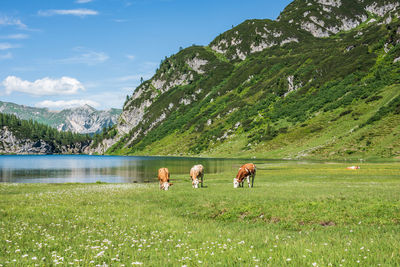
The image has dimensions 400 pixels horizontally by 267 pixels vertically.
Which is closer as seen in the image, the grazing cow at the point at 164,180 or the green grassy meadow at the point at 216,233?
the green grassy meadow at the point at 216,233

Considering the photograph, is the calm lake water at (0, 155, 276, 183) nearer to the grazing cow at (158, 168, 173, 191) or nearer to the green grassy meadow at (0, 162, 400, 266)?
the grazing cow at (158, 168, 173, 191)

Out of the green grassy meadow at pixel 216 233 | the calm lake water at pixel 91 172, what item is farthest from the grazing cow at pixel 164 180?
the calm lake water at pixel 91 172

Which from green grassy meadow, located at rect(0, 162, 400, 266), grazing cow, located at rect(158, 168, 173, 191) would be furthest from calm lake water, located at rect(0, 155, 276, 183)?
green grassy meadow, located at rect(0, 162, 400, 266)

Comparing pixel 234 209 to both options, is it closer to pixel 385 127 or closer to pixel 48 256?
pixel 48 256

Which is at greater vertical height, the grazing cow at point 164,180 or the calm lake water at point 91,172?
the grazing cow at point 164,180

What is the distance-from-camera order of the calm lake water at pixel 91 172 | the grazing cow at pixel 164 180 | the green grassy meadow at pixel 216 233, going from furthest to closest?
the calm lake water at pixel 91 172
the grazing cow at pixel 164 180
the green grassy meadow at pixel 216 233

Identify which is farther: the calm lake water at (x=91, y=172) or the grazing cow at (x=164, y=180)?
the calm lake water at (x=91, y=172)

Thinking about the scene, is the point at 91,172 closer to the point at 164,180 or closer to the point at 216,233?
the point at 164,180

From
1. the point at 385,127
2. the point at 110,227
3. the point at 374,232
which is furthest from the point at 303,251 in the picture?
the point at 385,127

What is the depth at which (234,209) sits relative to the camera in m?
23.5

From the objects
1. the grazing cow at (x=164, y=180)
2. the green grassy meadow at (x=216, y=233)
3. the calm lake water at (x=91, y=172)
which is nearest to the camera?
the green grassy meadow at (x=216, y=233)

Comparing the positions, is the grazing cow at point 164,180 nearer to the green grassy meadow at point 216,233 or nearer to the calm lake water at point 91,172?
the green grassy meadow at point 216,233

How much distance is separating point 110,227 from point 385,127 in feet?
480

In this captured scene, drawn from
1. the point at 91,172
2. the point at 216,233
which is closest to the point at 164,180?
the point at 216,233
